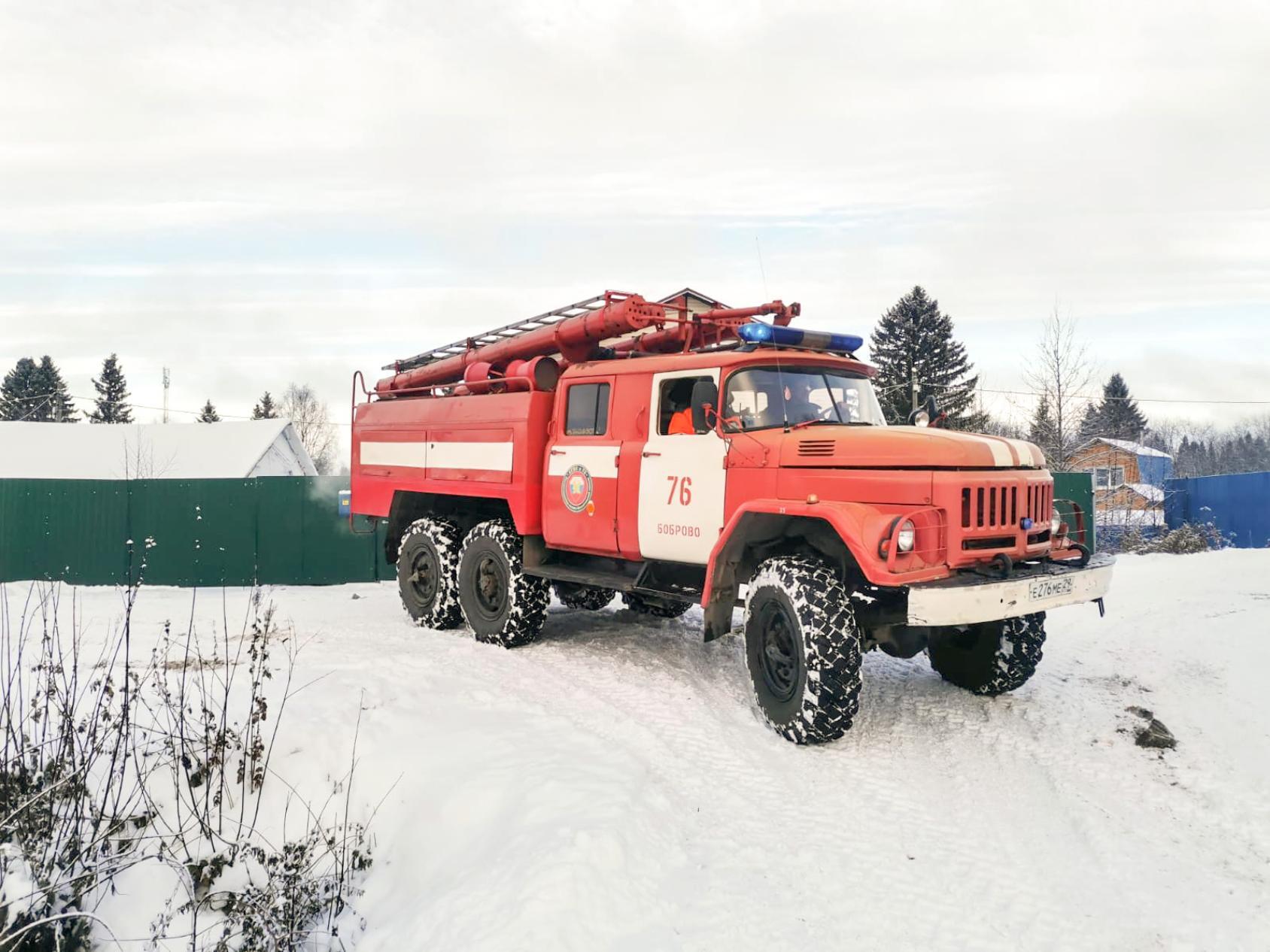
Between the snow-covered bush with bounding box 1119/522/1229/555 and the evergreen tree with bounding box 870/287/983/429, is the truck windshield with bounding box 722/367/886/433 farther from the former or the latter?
the evergreen tree with bounding box 870/287/983/429

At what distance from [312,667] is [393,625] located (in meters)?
2.73

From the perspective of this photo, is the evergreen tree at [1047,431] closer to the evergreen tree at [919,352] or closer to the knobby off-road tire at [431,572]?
the evergreen tree at [919,352]

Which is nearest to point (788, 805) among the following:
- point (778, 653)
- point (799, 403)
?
point (778, 653)

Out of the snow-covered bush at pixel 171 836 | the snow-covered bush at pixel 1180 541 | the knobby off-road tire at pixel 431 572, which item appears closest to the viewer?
the snow-covered bush at pixel 171 836

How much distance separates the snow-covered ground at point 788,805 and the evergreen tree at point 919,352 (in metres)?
28.4

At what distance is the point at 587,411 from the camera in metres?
7.23

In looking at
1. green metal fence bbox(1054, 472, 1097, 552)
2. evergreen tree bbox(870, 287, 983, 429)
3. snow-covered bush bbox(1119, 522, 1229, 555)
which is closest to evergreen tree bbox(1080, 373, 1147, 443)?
evergreen tree bbox(870, 287, 983, 429)

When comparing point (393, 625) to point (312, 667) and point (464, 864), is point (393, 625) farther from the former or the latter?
point (464, 864)

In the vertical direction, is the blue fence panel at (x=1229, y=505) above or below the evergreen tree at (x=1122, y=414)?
below

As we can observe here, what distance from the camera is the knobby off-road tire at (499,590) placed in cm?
768

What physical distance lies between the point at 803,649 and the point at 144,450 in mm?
30664

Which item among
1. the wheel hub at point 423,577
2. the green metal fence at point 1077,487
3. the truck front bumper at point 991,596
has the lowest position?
the wheel hub at point 423,577

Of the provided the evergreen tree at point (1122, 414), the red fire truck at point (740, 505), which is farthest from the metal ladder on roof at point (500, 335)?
the evergreen tree at point (1122, 414)

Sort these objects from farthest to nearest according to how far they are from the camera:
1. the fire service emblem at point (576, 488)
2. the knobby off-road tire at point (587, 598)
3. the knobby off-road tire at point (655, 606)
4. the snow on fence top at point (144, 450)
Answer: the snow on fence top at point (144, 450), the knobby off-road tire at point (587, 598), the knobby off-road tire at point (655, 606), the fire service emblem at point (576, 488)
